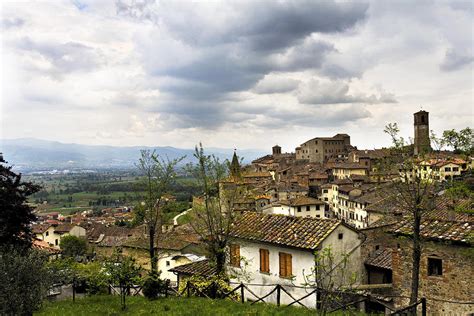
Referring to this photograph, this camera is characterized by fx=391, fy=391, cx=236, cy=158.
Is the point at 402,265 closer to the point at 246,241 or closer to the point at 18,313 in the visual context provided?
the point at 246,241

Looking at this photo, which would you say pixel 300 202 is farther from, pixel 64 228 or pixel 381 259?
pixel 64 228

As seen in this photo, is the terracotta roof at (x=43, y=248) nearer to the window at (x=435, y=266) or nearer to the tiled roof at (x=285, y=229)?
the tiled roof at (x=285, y=229)

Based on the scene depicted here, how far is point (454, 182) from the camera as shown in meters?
13.5

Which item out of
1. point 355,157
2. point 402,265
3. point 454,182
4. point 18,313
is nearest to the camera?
point 18,313

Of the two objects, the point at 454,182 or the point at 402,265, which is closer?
the point at 454,182

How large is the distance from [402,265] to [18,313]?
15083 millimetres

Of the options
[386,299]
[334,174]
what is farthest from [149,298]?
[334,174]

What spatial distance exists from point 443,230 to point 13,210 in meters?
20.9

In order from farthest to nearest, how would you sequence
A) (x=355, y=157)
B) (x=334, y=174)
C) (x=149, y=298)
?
(x=355, y=157), (x=334, y=174), (x=149, y=298)

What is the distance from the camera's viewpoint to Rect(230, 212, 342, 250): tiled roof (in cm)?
1836

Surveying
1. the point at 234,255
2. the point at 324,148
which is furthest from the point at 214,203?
the point at 324,148

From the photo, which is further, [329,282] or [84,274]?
[84,274]

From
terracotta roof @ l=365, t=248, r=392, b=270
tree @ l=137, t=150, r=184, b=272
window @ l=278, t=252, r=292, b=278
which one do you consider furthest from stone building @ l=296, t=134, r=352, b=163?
window @ l=278, t=252, r=292, b=278

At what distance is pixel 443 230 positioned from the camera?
16078 mm
